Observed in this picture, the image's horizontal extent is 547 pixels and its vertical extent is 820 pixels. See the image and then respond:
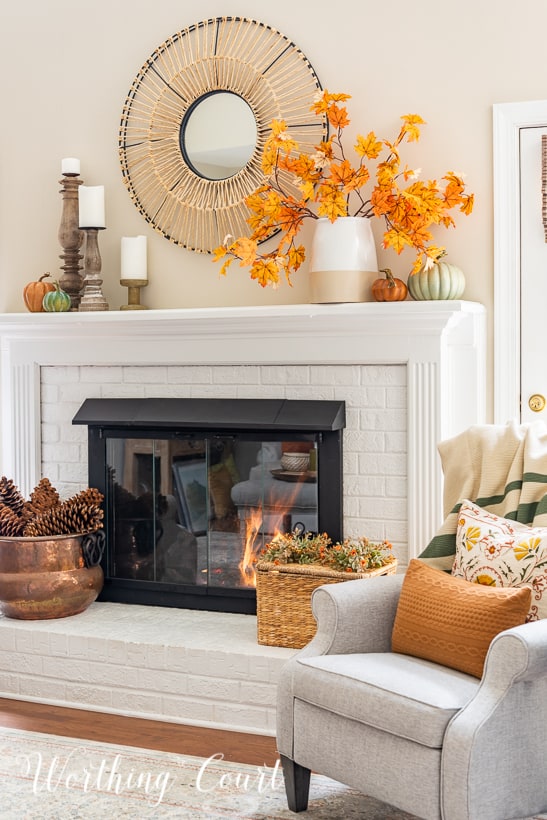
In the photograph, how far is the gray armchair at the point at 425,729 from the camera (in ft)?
6.89

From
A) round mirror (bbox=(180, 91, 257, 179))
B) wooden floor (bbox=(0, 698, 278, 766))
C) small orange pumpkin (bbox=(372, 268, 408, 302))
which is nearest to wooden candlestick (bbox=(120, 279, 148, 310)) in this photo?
round mirror (bbox=(180, 91, 257, 179))

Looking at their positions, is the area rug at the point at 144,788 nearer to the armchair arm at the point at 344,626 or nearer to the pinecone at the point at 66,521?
the armchair arm at the point at 344,626

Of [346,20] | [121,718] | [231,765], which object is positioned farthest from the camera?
[346,20]

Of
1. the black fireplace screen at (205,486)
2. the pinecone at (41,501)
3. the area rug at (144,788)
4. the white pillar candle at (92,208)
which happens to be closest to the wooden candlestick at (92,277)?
the white pillar candle at (92,208)

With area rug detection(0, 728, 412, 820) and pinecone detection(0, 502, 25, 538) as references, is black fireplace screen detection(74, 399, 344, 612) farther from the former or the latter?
area rug detection(0, 728, 412, 820)

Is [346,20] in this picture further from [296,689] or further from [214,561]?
[296,689]

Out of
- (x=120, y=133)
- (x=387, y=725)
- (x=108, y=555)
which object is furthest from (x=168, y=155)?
(x=387, y=725)

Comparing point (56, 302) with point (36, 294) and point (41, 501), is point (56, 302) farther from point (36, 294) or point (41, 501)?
point (41, 501)

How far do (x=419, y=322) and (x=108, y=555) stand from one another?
Answer: 153 cm

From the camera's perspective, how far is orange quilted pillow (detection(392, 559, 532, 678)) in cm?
232

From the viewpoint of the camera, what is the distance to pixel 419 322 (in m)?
3.28

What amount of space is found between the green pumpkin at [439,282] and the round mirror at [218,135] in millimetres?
878

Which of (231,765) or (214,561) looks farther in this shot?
(214,561)

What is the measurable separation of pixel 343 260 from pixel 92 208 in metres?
1.07
